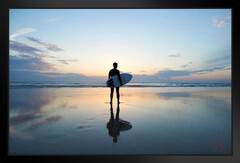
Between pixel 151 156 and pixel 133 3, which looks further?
pixel 133 3

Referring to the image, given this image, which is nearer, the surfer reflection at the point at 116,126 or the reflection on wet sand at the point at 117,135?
the reflection on wet sand at the point at 117,135

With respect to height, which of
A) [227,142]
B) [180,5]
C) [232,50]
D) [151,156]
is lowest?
[227,142]

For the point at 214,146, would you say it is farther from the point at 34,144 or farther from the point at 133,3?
the point at 34,144

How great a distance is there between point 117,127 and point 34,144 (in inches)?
57.2

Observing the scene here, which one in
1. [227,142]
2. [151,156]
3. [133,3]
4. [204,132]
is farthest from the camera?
[204,132]

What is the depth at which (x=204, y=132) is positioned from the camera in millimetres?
2848

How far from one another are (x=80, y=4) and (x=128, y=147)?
6.28 ft

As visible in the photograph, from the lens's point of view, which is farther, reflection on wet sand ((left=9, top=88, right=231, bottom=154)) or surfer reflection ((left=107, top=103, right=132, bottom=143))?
surfer reflection ((left=107, top=103, right=132, bottom=143))

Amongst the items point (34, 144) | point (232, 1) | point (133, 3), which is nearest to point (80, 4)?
point (133, 3)

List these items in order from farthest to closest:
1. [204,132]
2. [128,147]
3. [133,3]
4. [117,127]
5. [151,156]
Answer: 1. [117,127]
2. [204,132]
3. [128,147]
4. [133,3]
5. [151,156]

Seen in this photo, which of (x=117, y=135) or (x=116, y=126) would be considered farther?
(x=116, y=126)

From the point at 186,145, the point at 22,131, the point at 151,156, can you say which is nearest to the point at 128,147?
the point at 151,156

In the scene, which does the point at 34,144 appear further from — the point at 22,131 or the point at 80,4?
the point at 80,4

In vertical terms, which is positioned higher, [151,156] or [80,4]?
[80,4]
